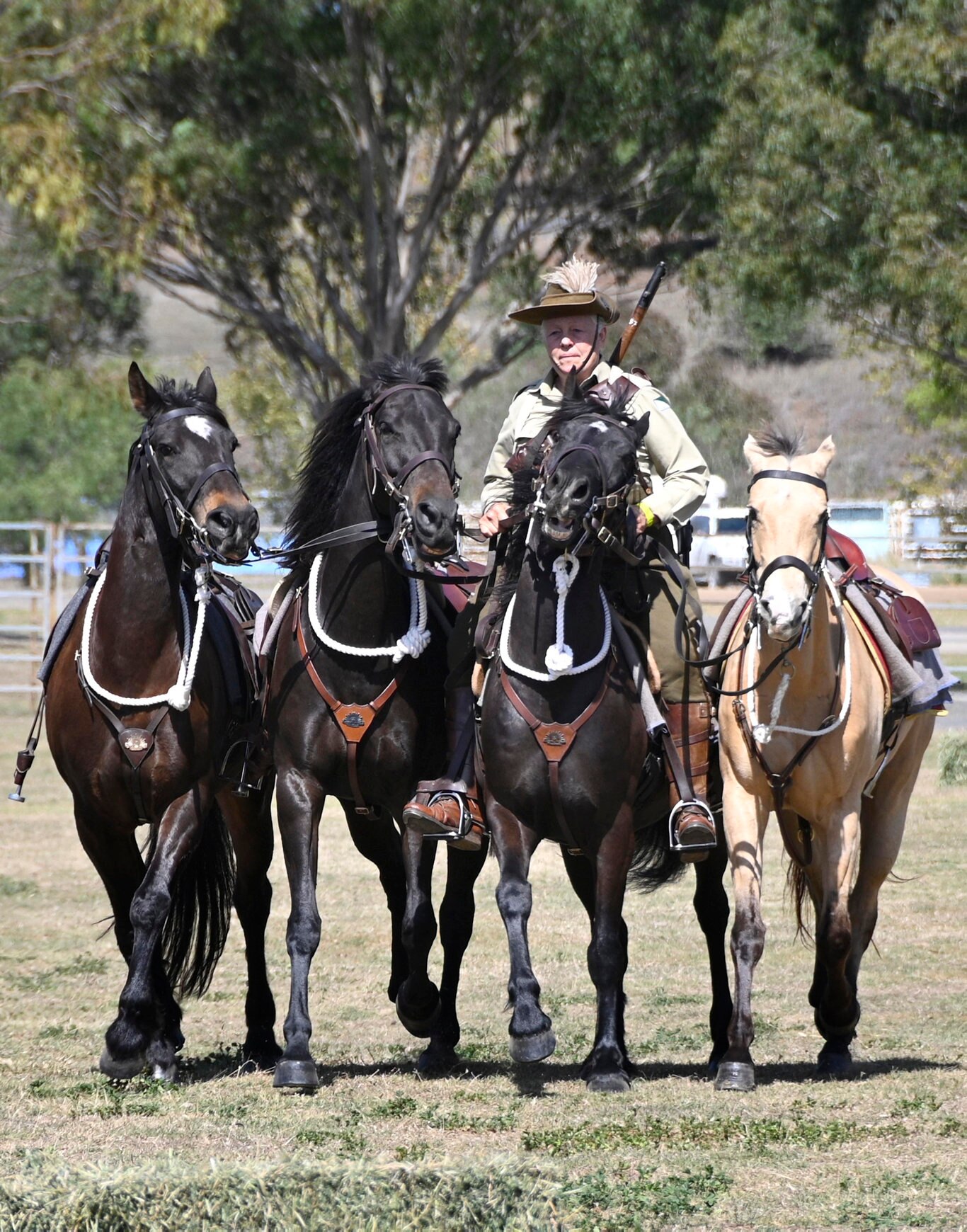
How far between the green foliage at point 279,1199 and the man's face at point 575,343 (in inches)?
141

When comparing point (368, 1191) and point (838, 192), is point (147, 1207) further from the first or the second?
point (838, 192)

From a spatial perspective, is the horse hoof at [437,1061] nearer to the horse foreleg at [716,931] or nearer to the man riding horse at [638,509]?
A: the man riding horse at [638,509]

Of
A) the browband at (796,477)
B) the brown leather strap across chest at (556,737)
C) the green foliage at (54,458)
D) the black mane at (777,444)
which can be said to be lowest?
the brown leather strap across chest at (556,737)

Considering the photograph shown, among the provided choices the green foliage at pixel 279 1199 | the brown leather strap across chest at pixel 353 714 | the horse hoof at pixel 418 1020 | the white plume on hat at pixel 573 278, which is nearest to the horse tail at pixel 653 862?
the horse hoof at pixel 418 1020

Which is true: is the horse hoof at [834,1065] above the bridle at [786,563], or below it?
below

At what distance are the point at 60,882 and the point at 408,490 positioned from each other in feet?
22.3

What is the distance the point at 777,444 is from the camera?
6363 millimetres

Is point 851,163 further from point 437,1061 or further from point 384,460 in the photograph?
point 437,1061

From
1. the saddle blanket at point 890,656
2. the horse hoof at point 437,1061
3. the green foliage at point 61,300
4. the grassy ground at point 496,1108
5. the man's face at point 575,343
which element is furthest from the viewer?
the green foliage at point 61,300

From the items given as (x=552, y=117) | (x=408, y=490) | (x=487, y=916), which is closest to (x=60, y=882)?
(x=487, y=916)

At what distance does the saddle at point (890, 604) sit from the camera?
23.3 ft

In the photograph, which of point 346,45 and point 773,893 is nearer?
point 773,893

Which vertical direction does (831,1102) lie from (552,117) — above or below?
below

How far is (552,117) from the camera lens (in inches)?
1155
